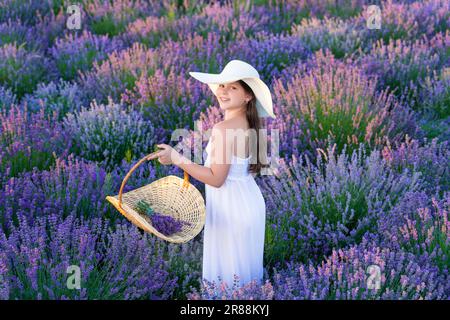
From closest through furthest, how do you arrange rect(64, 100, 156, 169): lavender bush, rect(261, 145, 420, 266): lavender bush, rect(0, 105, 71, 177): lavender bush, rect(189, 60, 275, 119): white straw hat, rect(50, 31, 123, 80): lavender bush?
1. rect(189, 60, 275, 119): white straw hat
2. rect(261, 145, 420, 266): lavender bush
3. rect(0, 105, 71, 177): lavender bush
4. rect(64, 100, 156, 169): lavender bush
5. rect(50, 31, 123, 80): lavender bush

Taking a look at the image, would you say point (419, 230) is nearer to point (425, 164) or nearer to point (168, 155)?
point (425, 164)

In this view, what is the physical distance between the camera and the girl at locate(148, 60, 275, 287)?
297 cm

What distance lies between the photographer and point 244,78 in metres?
3.00

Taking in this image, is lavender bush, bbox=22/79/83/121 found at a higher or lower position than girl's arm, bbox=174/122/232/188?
lower

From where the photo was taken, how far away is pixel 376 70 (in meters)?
6.32

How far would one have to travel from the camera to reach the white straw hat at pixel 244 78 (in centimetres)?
295

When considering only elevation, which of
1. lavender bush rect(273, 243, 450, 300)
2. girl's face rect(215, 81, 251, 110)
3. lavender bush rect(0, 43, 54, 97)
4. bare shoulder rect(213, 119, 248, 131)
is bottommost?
lavender bush rect(273, 243, 450, 300)

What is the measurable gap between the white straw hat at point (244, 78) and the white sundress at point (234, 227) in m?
0.29

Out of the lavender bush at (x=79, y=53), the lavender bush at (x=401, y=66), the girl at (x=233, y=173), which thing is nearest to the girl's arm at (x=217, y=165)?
the girl at (x=233, y=173)

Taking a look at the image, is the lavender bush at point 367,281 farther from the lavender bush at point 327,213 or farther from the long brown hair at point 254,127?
the long brown hair at point 254,127

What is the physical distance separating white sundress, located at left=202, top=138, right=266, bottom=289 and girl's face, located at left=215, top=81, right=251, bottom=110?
8.4 inches

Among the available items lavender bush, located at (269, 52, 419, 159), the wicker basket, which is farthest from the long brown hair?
lavender bush, located at (269, 52, 419, 159)

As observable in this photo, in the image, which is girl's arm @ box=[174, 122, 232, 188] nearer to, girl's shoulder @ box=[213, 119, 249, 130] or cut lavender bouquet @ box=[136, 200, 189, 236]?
girl's shoulder @ box=[213, 119, 249, 130]

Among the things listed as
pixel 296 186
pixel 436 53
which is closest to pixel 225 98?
pixel 296 186
